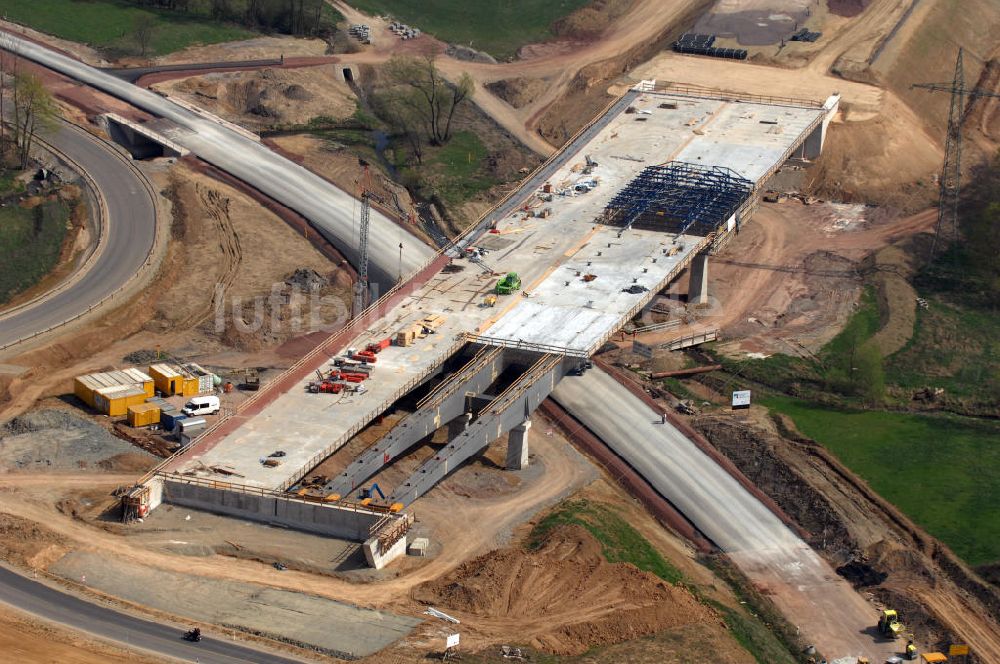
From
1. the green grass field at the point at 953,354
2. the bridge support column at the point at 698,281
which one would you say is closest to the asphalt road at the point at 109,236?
the bridge support column at the point at 698,281

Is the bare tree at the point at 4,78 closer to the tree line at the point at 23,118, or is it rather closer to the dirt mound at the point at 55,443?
the tree line at the point at 23,118

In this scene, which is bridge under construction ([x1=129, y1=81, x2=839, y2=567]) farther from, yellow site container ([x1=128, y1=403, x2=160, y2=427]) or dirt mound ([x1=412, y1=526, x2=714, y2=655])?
yellow site container ([x1=128, y1=403, x2=160, y2=427])

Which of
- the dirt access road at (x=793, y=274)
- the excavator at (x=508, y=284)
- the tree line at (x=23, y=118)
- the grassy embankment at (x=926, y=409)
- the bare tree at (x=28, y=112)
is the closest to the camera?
the grassy embankment at (x=926, y=409)

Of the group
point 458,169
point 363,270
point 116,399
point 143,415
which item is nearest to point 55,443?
point 116,399

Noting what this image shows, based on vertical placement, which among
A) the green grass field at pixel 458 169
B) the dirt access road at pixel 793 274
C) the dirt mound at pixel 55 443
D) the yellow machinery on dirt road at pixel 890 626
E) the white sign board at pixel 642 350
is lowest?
the yellow machinery on dirt road at pixel 890 626

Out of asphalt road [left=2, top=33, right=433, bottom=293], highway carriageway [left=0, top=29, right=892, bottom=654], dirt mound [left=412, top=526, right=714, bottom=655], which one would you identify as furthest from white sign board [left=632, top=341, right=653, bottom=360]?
dirt mound [left=412, top=526, right=714, bottom=655]

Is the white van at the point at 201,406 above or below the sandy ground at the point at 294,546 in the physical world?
above

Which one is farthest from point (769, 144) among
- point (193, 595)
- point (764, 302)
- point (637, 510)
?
point (193, 595)
